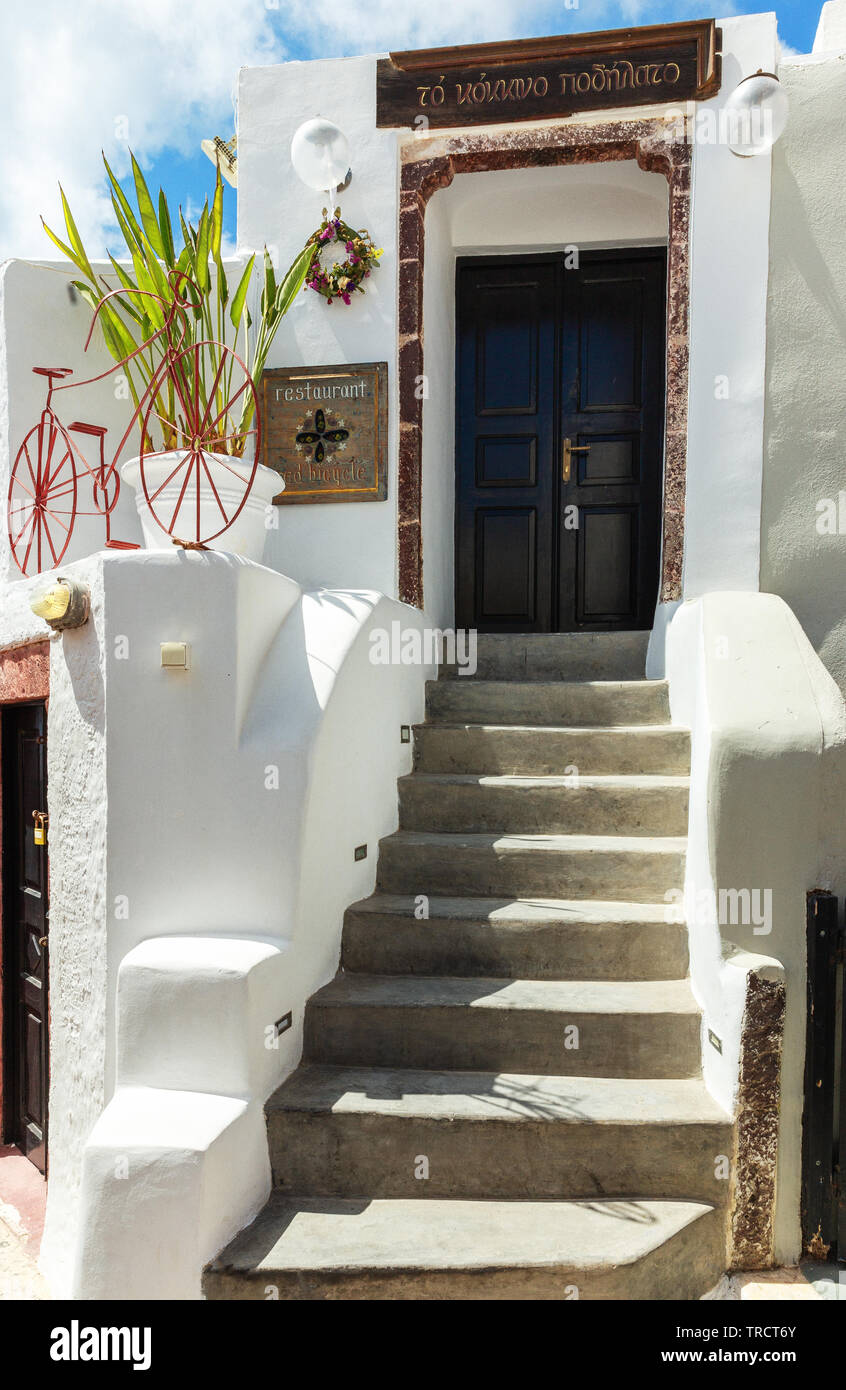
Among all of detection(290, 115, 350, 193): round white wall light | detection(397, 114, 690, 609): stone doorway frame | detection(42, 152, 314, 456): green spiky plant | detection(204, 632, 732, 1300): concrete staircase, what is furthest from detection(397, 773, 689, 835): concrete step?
detection(290, 115, 350, 193): round white wall light

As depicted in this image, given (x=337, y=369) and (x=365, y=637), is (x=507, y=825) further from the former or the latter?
(x=337, y=369)

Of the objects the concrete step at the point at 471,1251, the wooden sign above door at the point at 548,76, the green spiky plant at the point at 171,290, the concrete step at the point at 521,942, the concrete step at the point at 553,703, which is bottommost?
the concrete step at the point at 471,1251

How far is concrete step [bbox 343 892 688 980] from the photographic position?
332 cm

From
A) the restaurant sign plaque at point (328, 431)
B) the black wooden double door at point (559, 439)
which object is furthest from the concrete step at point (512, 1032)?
the black wooden double door at point (559, 439)

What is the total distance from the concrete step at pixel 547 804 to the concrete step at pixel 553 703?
1.44ft

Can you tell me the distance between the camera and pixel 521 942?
132 inches

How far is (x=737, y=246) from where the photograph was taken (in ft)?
15.1

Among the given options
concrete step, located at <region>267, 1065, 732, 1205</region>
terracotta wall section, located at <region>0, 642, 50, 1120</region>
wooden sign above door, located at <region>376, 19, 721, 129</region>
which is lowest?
concrete step, located at <region>267, 1065, 732, 1205</region>

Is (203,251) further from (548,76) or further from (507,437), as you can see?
(507,437)

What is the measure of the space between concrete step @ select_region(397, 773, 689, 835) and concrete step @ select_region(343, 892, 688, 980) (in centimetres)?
45

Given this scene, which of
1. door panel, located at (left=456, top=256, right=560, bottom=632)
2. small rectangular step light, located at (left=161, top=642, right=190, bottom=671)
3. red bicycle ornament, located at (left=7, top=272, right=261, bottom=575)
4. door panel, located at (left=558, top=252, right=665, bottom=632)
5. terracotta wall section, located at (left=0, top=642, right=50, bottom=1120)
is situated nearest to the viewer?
small rectangular step light, located at (left=161, top=642, right=190, bottom=671)

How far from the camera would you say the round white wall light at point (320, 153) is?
459 centimetres

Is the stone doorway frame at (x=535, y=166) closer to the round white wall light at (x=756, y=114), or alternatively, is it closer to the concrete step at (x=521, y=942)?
the round white wall light at (x=756, y=114)

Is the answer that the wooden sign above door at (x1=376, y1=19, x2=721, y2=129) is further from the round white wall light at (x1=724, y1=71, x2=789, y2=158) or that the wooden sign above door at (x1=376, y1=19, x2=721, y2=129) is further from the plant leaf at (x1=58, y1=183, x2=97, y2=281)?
the plant leaf at (x1=58, y1=183, x2=97, y2=281)
